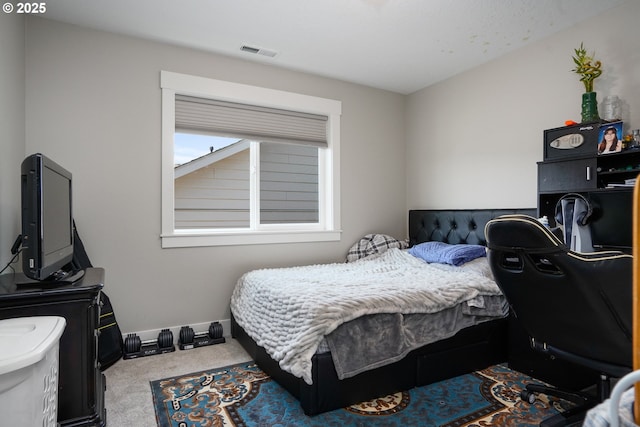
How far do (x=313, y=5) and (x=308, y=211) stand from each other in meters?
1.93

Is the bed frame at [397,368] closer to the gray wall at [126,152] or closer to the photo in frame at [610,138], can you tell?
the gray wall at [126,152]

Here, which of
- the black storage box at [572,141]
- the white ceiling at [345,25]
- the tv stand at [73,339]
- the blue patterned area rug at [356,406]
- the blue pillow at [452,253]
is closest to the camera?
the tv stand at [73,339]

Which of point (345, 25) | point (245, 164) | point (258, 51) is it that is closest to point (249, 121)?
point (245, 164)

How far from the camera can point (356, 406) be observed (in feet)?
6.27

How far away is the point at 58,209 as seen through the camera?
185cm

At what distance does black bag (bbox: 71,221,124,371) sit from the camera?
2424 millimetres

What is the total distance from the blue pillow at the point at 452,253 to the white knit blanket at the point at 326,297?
0.06 m

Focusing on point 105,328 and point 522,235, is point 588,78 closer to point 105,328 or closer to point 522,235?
point 522,235

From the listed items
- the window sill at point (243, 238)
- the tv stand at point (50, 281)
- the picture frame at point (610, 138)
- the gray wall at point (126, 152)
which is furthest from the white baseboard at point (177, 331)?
the picture frame at point (610, 138)

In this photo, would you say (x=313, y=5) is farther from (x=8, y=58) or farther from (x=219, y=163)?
(x=8, y=58)

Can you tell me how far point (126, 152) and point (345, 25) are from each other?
74.4 inches

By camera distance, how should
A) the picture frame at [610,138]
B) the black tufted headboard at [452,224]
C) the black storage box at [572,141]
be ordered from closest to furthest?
the picture frame at [610,138] → the black storage box at [572,141] → the black tufted headboard at [452,224]

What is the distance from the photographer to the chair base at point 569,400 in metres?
1.63

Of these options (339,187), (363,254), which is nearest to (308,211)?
Result: (339,187)
